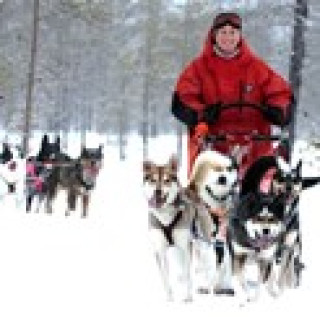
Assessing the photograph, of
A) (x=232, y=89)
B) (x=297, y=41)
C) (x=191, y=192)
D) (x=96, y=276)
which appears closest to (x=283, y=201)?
(x=191, y=192)

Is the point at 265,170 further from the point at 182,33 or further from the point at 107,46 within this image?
the point at 107,46

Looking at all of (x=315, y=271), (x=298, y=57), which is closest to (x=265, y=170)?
(x=315, y=271)

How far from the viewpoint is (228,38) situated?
7.28m

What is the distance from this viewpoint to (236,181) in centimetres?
652

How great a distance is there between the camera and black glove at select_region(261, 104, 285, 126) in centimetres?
706

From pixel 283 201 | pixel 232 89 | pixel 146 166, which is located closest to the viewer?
pixel 283 201

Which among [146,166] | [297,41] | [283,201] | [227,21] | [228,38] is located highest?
[297,41]

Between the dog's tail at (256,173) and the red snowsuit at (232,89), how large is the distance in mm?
309

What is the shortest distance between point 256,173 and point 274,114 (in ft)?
1.68

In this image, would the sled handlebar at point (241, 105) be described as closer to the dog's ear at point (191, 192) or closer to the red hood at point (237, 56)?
the red hood at point (237, 56)

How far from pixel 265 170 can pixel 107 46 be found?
4782 centimetres

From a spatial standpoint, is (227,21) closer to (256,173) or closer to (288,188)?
(256,173)

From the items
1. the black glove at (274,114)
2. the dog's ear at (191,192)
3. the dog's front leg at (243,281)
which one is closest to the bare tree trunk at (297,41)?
the black glove at (274,114)

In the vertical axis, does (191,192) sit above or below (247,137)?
below
